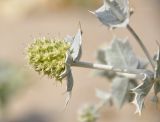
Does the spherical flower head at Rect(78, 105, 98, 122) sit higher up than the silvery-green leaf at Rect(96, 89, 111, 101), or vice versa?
the silvery-green leaf at Rect(96, 89, 111, 101)

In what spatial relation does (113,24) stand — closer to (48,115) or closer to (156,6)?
(48,115)

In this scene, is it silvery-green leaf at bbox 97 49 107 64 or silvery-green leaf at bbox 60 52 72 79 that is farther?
silvery-green leaf at bbox 97 49 107 64

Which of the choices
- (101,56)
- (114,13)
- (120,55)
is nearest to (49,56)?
(114,13)

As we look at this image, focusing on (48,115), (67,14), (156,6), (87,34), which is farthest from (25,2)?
(48,115)

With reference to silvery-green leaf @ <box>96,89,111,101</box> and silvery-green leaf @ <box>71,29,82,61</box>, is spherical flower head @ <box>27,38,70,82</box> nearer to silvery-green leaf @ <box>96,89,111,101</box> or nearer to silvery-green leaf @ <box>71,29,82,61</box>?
silvery-green leaf @ <box>71,29,82,61</box>

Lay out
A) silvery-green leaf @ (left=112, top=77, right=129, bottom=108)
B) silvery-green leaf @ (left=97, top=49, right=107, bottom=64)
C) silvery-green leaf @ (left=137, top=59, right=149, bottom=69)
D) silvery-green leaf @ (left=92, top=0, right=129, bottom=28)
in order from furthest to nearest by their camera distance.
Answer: silvery-green leaf @ (left=97, top=49, right=107, bottom=64)
silvery-green leaf @ (left=112, top=77, right=129, bottom=108)
silvery-green leaf @ (left=137, top=59, right=149, bottom=69)
silvery-green leaf @ (left=92, top=0, right=129, bottom=28)

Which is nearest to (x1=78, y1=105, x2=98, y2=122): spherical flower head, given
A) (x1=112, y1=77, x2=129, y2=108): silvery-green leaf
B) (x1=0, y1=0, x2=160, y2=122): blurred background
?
(x1=112, y1=77, x2=129, y2=108): silvery-green leaf
